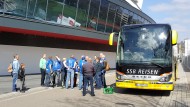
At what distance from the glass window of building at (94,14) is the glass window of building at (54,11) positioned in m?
5.48

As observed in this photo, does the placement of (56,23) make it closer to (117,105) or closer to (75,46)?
(75,46)

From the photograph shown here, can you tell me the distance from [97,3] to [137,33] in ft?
61.3

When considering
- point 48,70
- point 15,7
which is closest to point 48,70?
point 48,70

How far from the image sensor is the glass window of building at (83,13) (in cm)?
2930

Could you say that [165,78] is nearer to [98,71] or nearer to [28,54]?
[98,71]

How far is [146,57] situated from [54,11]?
13.9 meters

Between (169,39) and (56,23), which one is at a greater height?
(56,23)

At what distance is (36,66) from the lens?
2648cm

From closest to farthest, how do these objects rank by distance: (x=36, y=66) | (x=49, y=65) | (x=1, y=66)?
(x=49, y=65) → (x=1, y=66) → (x=36, y=66)

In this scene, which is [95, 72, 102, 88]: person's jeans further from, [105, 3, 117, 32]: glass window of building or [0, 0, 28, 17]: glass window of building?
[105, 3, 117, 32]: glass window of building

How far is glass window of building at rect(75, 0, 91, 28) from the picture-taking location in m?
29.3

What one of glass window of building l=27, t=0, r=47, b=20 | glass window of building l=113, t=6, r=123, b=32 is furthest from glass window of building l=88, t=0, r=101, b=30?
Answer: glass window of building l=27, t=0, r=47, b=20

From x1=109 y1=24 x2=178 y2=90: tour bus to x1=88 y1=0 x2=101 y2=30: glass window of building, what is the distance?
17.4 m

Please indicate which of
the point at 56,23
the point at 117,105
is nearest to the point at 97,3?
the point at 56,23
